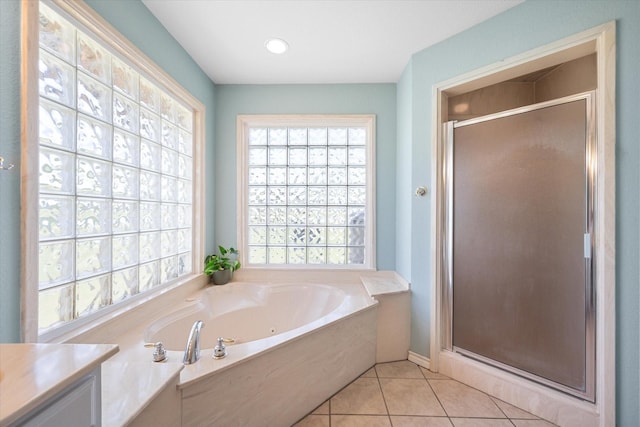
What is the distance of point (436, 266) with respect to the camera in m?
1.82

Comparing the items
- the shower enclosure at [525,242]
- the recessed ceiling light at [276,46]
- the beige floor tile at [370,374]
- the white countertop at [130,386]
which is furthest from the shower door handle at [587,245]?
the recessed ceiling light at [276,46]

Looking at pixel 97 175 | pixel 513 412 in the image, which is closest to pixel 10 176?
pixel 97 175

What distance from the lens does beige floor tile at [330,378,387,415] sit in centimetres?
148

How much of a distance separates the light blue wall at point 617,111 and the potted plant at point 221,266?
1.52 meters

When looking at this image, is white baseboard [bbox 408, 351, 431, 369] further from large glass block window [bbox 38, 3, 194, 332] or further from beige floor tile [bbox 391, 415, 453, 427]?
large glass block window [bbox 38, 3, 194, 332]

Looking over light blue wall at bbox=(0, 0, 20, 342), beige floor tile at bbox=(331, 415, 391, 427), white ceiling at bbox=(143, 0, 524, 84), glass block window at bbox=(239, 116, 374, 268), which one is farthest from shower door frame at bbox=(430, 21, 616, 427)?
light blue wall at bbox=(0, 0, 20, 342)

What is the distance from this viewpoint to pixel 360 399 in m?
1.57

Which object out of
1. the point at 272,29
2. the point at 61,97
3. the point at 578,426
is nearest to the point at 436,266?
the point at 578,426

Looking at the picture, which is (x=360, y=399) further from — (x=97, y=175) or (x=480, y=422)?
(x=97, y=175)

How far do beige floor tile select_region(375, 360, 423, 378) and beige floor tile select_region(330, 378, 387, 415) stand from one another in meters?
0.12

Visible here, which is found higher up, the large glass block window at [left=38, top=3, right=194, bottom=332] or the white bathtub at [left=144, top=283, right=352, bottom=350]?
the large glass block window at [left=38, top=3, right=194, bottom=332]

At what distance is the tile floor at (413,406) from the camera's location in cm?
140

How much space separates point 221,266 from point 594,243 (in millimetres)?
2448

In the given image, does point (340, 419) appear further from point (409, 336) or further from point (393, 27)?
point (393, 27)
